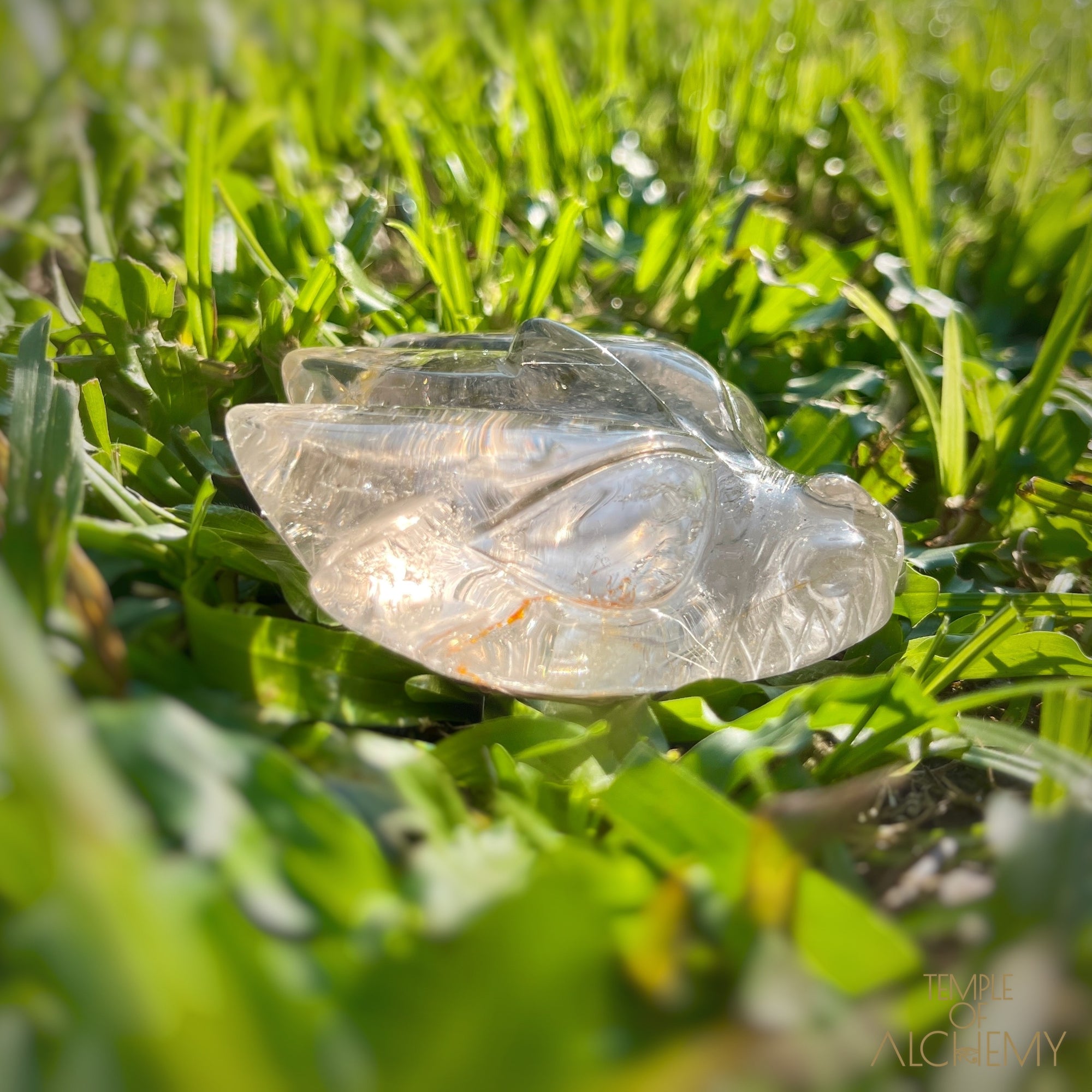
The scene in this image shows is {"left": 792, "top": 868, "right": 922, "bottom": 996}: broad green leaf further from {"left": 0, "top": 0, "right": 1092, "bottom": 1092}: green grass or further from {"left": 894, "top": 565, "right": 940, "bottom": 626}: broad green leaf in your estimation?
{"left": 894, "top": 565, "right": 940, "bottom": 626}: broad green leaf

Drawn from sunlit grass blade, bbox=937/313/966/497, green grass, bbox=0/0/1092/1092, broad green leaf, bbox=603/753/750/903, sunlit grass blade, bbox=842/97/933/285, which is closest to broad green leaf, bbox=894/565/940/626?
green grass, bbox=0/0/1092/1092

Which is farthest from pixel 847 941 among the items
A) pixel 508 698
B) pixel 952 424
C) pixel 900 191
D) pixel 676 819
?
pixel 900 191

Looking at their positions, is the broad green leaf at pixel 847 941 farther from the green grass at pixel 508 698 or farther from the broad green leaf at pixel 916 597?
the broad green leaf at pixel 916 597

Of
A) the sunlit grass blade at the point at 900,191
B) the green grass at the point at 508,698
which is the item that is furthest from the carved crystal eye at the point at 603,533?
the sunlit grass blade at the point at 900,191

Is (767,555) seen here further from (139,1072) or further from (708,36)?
(708,36)

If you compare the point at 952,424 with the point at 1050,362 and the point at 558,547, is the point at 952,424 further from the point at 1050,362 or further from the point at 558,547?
the point at 558,547
